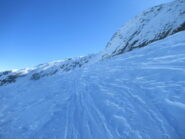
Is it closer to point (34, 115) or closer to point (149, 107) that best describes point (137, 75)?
point (149, 107)

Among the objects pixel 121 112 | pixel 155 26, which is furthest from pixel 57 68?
pixel 121 112

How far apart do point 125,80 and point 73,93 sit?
280cm

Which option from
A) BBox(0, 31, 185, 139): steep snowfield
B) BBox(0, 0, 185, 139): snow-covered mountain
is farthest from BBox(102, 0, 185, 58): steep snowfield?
BBox(0, 31, 185, 139): steep snowfield

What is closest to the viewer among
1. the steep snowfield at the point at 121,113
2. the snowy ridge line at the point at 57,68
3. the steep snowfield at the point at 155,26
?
the steep snowfield at the point at 121,113

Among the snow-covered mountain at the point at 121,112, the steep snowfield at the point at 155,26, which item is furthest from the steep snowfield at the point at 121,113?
the steep snowfield at the point at 155,26

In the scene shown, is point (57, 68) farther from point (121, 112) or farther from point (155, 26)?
point (121, 112)

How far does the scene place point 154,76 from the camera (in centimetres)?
630

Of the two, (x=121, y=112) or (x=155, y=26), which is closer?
(x=121, y=112)

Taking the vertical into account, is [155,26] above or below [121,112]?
above

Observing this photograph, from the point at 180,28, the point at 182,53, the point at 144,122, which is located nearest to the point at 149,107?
the point at 144,122

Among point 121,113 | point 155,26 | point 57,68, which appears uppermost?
point 155,26

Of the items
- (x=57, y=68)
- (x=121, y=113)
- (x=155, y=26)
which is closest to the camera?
(x=121, y=113)

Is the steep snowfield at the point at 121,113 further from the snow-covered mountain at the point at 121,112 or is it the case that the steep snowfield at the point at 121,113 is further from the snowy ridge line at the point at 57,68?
the snowy ridge line at the point at 57,68

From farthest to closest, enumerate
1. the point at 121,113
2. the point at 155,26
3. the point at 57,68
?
the point at 57,68 < the point at 155,26 < the point at 121,113
